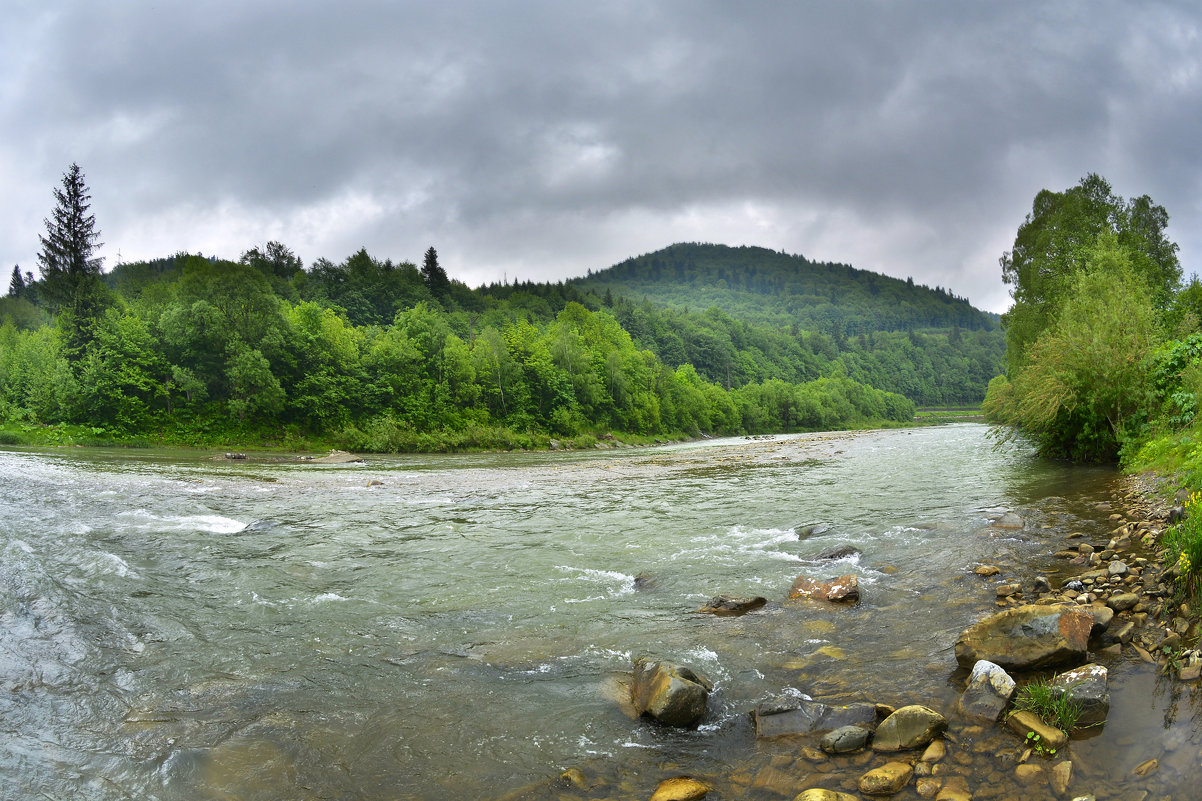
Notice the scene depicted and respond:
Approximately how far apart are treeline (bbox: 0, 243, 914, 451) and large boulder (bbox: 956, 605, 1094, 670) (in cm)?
6616

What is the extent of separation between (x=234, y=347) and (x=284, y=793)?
78.6 metres

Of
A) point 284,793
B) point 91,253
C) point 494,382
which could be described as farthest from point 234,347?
point 284,793

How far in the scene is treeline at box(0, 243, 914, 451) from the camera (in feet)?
214

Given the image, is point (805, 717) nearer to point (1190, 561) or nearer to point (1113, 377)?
point (1190, 561)

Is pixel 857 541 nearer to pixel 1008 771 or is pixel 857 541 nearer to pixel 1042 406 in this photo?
pixel 1008 771

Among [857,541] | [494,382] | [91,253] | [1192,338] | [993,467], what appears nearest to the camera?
[857,541]

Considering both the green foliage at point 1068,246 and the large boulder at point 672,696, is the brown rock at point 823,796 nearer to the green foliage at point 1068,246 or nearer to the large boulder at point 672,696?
the large boulder at point 672,696

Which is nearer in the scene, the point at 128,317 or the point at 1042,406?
the point at 1042,406

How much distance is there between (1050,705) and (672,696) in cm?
387

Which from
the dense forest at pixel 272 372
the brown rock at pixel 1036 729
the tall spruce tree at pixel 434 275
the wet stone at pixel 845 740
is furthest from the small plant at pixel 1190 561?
the tall spruce tree at pixel 434 275

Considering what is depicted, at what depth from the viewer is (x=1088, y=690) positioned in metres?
6.00

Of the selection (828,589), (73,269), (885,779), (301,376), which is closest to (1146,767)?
(885,779)

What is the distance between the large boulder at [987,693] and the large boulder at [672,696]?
2836 mm

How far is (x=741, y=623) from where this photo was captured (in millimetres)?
9867
